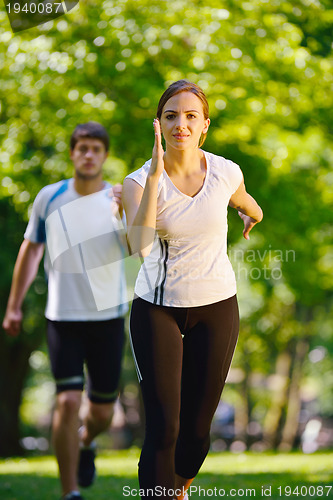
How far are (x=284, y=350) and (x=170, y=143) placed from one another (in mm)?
22839

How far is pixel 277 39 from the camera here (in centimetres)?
896

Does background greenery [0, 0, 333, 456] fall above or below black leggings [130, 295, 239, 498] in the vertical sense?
above

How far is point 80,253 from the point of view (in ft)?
16.1

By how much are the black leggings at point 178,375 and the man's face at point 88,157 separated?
5.78 feet

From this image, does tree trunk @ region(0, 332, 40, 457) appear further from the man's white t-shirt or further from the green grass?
the man's white t-shirt

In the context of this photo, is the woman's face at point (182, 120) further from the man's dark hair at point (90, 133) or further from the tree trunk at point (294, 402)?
the tree trunk at point (294, 402)

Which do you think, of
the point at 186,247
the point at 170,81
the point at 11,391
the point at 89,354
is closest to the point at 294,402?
the point at 11,391

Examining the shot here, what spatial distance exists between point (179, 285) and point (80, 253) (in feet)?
5.40

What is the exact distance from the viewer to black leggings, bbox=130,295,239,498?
328 cm

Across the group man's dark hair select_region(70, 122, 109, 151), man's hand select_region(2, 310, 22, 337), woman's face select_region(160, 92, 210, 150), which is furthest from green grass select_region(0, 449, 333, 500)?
woman's face select_region(160, 92, 210, 150)

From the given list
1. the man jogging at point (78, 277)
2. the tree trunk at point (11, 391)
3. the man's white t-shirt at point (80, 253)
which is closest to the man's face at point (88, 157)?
the man jogging at point (78, 277)

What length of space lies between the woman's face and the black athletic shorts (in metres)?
1.87

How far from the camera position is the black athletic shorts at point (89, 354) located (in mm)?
4797

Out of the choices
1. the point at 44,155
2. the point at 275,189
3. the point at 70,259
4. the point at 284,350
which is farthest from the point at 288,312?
the point at 70,259
